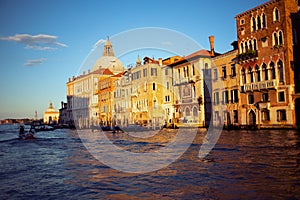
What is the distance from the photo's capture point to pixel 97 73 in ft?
224

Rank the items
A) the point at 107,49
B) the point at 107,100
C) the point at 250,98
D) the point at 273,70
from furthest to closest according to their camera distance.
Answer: the point at 107,49, the point at 107,100, the point at 250,98, the point at 273,70

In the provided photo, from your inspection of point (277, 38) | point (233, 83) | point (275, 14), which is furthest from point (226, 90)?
point (275, 14)

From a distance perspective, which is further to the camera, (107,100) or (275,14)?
(107,100)

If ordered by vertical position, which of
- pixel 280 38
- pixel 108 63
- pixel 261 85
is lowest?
pixel 261 85

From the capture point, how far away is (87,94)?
228 ft

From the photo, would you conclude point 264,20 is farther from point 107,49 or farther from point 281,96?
point 107,49

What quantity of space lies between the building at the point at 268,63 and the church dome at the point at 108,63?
161 ft

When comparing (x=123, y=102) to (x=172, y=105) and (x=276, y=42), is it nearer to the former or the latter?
(x=172, y=105)

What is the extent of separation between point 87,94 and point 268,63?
48.5 m

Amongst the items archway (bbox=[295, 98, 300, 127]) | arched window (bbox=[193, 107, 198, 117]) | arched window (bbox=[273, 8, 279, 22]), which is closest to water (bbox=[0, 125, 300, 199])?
archway (bbox=[295, 98, 300, 127])

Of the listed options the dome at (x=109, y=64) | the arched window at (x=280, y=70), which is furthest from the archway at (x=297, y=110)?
the dome at (x=109, y=64)

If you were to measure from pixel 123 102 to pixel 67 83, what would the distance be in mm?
35973

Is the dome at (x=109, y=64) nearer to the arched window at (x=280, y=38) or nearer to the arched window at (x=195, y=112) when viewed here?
the arched window at (x=195, y=112)

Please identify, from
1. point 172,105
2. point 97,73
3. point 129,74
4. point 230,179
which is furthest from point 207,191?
point 97,73
